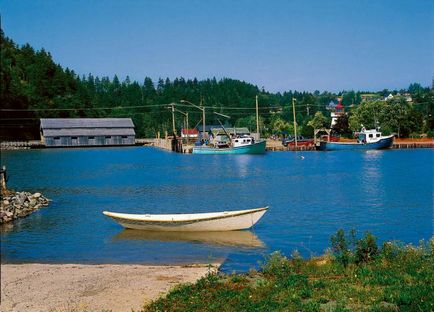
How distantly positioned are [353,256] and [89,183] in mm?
39936

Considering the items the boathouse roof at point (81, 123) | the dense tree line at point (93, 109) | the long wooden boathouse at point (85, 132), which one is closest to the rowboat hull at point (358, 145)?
the dense tree line at point (93, 109)

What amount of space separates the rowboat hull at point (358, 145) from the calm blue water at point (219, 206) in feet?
94.2

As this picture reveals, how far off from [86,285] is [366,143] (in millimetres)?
88998

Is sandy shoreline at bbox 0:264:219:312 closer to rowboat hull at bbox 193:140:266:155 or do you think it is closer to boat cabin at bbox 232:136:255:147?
rowboat hull at bbox 193:140:266:155

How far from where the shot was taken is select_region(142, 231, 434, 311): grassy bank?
12414 millimetres

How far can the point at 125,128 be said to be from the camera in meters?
132

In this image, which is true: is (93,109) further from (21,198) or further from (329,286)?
(329,286)

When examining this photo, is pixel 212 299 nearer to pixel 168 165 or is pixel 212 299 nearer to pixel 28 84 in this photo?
pixel 168 165

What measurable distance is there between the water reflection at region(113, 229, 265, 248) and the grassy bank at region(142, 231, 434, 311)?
23.1 feet

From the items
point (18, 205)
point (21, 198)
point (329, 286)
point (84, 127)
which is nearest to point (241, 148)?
point (84, 127)

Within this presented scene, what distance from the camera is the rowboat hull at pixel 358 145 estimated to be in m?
98.6

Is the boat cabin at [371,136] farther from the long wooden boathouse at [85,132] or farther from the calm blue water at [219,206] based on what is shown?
the long wooden boathouse at [85,132]

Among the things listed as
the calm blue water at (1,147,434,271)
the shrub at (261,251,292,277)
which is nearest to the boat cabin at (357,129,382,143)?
the calm blue water at (1,147,434,271)

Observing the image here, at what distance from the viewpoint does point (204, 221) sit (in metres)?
25.7
